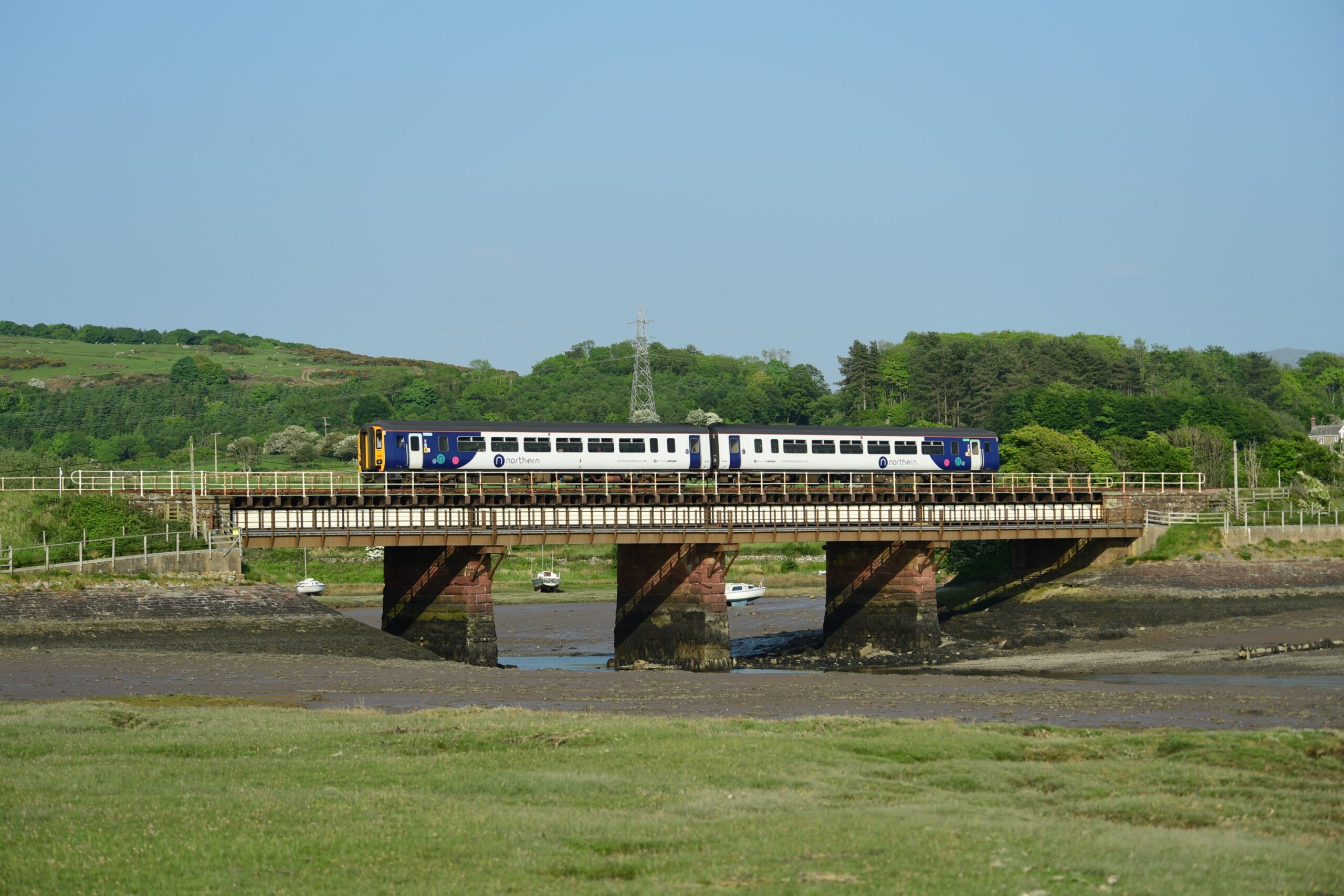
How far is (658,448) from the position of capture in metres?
71.0

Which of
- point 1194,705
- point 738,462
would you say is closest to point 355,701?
point 1194,705

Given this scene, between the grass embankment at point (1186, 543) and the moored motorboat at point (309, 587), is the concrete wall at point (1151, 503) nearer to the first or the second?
the grass embankment at point (1186, 543)

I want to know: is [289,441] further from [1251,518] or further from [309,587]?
[1251,518]

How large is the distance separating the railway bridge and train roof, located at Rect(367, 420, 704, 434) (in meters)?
2.14

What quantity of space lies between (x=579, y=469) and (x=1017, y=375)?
138238mm

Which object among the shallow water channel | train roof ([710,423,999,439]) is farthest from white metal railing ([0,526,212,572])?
train roof ([710,423,999,439])

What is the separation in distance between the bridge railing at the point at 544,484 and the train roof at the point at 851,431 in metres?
2.08

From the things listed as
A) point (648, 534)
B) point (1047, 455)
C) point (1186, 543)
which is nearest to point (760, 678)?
point (648, 534)

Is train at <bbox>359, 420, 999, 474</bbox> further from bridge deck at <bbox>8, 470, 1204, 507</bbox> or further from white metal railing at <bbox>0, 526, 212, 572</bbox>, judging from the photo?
white metal railing at <bbox>0, 526, 212, 572</bbox>

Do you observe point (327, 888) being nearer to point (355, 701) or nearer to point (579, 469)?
point (355, 701)

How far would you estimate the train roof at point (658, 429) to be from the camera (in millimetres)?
66812

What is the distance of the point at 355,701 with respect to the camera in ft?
117

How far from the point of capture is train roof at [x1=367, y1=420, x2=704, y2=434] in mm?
66438

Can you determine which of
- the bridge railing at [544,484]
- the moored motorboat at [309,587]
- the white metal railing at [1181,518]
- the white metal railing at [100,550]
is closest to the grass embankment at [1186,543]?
the white metal railing at [1181,518]
